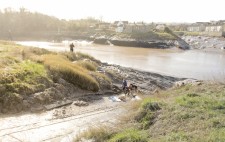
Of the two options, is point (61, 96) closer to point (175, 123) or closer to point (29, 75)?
point (29, 75)

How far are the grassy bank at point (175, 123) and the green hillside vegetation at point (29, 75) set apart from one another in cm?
751

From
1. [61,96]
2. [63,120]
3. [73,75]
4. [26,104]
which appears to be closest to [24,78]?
[61,96]

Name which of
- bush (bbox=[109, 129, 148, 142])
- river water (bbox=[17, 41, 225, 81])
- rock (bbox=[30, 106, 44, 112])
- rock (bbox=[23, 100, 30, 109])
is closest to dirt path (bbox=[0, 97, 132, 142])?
rock (bbox=[30, 106, 44, 112])

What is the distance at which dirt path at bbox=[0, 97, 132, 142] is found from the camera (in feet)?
49.5

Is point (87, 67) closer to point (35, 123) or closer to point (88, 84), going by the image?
point (88, 84)

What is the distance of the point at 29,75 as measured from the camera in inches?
884

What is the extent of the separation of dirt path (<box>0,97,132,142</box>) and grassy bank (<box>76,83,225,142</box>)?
227 centimetres

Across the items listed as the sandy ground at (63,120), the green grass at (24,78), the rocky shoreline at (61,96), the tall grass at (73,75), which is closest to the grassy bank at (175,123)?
→ the sandy ground at (63,120)

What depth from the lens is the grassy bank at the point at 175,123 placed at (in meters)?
11.4

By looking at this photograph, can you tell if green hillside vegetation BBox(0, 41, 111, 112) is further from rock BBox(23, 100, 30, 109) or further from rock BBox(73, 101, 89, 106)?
rock BBox(73, 101, 89, 106)

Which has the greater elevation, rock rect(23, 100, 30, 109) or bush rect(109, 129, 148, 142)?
bush rect(109, 129, 148, 142)

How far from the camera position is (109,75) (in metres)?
30.2

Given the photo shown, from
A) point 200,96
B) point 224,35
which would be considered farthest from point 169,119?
point 224,35

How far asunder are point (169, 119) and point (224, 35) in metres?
97.9
